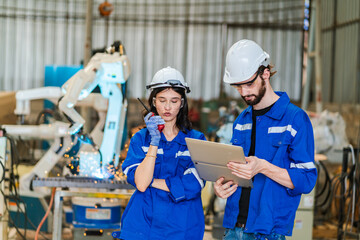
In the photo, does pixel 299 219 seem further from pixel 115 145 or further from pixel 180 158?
pixel 180 158

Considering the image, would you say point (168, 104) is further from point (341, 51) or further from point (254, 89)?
point (341, 51)

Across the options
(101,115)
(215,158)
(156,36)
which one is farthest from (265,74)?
(156,36)

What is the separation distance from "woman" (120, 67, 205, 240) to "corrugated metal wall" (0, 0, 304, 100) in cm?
926

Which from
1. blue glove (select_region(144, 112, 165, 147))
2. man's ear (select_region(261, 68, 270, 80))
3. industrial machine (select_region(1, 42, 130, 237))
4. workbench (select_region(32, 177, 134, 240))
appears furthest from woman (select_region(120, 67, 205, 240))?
industrial machine (select_region(1, 42, 130, 237))

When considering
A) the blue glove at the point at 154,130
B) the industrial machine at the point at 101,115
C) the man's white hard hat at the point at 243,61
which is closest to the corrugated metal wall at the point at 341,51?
the industrial machine at the point at 101,115

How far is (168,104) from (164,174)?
0.32 meters

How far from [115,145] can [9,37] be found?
29.2 feet

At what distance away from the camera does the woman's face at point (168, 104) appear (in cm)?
238

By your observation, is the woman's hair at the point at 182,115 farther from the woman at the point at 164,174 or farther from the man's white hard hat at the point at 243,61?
the man's white hard hat at the point at 243,61

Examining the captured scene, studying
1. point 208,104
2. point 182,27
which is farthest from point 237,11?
point 208,104

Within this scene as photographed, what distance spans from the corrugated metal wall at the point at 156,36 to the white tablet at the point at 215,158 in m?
9.55

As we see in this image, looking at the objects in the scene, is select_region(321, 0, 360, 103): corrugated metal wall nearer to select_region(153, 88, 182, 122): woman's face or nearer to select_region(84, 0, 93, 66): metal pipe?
select_region(84, 0, 93, 66): metal pipe

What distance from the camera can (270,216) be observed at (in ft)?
6.68

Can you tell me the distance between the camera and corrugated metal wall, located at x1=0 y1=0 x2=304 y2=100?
38.7ft
